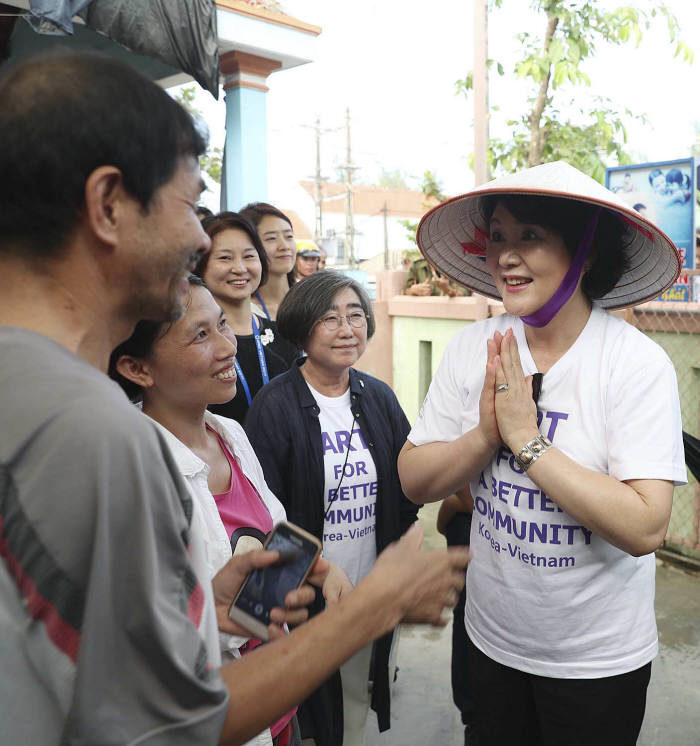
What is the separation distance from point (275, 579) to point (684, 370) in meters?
3.92

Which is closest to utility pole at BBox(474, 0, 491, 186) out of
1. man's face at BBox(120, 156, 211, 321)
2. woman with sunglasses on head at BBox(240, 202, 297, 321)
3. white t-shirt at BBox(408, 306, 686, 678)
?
woman with sunglasses on head at BBox(240, 202, 297, 321)

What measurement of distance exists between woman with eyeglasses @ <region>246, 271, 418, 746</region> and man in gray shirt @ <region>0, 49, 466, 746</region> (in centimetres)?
161

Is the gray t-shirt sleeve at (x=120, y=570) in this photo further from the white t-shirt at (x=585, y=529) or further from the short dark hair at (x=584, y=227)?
the short dark hair at (x=584, y=227)

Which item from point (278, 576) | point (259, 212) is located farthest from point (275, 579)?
point (259, 212)

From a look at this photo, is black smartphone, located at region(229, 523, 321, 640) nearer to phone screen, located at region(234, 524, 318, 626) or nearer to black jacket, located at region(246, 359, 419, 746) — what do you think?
phone screen, located at region(234, 524, 318, 626)

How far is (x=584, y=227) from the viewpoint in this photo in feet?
5.72

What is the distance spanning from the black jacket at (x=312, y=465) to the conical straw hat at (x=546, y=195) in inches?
28.5

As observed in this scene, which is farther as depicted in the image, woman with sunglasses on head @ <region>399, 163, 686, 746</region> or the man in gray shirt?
woman with sunglasses on head @ <region>399, 163, 686, 746</region>

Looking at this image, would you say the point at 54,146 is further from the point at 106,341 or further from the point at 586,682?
the point at 586,682

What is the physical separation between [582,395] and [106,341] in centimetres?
113

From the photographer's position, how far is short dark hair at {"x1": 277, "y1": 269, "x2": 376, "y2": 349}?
2.83 metres

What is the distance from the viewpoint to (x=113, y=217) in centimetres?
83

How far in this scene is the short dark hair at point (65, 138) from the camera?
767 mm

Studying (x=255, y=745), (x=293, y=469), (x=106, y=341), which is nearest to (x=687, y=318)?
(x=293, y=469)
